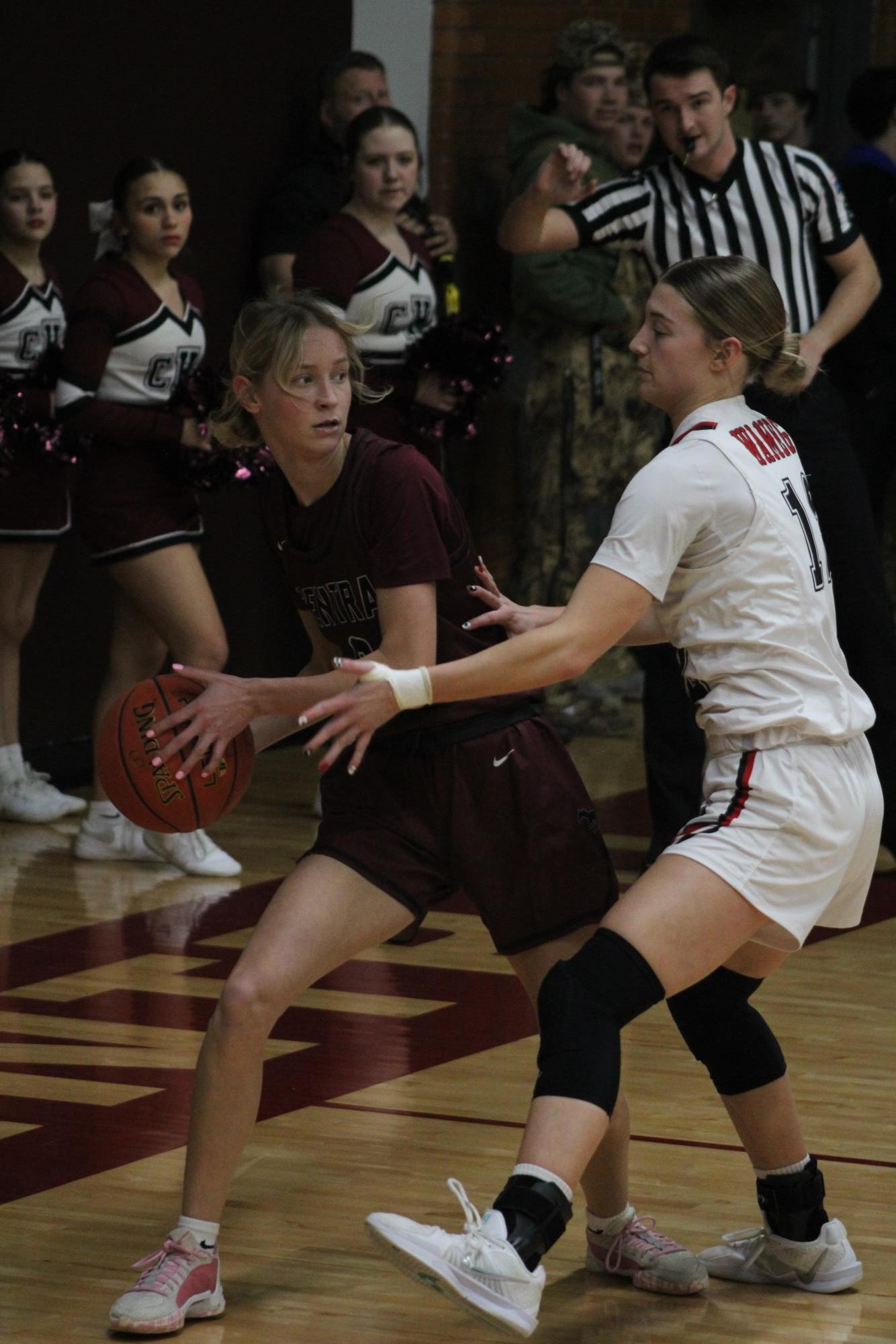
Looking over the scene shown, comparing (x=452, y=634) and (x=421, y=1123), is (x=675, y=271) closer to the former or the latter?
(x=452, y=634)

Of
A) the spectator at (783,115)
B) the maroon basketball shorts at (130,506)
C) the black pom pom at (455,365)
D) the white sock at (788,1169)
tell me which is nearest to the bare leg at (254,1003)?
the white sock at (788,1169)

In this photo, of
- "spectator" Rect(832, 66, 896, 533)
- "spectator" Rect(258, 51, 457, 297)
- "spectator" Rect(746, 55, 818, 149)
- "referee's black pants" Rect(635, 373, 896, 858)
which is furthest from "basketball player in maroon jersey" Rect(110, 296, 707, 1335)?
"spectator" Rect(746, 55, 818, 149)

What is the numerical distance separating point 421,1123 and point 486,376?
10.8 ft

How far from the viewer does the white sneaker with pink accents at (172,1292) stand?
2967mm

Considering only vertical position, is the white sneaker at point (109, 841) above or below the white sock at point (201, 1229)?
below

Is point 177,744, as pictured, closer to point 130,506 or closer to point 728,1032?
point 728,1032

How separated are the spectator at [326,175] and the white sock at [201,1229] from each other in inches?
189

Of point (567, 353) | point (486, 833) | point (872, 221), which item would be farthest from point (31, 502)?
point (486, 833)

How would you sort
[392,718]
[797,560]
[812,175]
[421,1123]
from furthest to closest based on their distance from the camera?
[812,175] → [421,1123] → [392,718] → [797,560]

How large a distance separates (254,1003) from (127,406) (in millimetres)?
3448

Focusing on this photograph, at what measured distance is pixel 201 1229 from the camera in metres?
3.06

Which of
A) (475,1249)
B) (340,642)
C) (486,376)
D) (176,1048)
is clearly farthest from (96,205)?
(475,1249)

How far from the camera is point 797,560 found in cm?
306

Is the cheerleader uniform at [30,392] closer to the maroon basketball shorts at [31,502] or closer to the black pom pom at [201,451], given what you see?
the maroon basketball shorts at [31,502]
